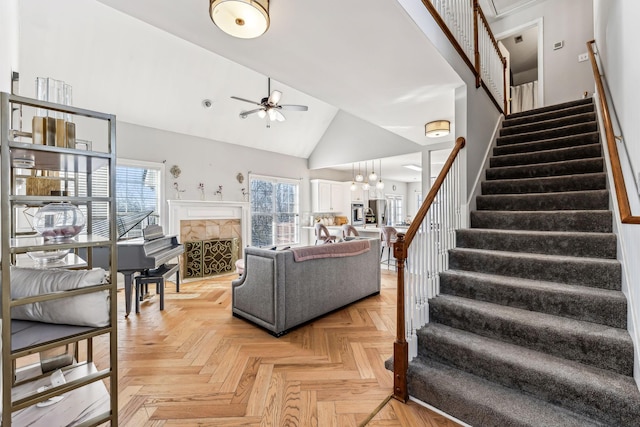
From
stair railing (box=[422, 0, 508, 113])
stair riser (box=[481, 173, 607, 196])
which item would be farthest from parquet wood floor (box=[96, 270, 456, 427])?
stair railing (box=[422, 0, 508, 113])

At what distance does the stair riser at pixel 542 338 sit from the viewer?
156 cm

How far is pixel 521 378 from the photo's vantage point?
65.4 inches

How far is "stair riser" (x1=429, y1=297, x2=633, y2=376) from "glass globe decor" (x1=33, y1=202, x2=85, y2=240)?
2285 mm

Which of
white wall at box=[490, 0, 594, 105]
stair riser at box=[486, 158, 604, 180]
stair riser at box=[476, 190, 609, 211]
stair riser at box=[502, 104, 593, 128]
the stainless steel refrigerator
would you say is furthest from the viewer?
the stainless steel refrigerator

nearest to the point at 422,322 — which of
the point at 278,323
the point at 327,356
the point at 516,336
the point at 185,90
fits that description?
the point at 516,336

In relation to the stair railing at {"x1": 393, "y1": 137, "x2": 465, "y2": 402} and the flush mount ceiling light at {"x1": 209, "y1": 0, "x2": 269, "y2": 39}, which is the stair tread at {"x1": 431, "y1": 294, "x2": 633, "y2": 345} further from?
the flush mount ceiling light at {"x1": 209, "y1": 0, "x2": 269, "y2": 39}

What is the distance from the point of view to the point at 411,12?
1.97 meters

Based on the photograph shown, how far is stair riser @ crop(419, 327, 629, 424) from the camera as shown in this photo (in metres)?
1.44

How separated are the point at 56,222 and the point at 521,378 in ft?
8.16

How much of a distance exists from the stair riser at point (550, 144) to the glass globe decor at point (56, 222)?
428cm

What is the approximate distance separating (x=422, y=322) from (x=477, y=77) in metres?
2.78

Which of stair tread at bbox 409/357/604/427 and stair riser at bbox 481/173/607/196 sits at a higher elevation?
stair riser at bbox 481/173/607/196

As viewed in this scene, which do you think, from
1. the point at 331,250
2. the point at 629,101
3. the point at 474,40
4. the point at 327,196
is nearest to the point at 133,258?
the point at 331,250

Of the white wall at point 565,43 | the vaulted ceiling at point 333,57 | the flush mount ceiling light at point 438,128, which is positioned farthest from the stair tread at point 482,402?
the white wall at point 565,43
